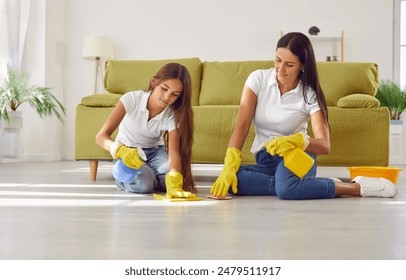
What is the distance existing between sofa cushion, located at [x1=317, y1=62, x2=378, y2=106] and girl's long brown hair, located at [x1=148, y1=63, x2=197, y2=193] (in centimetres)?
139

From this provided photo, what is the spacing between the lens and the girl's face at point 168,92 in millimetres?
2447

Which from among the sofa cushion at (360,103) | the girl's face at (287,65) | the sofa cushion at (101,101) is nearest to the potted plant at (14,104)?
the sofa cushion at (101,101)

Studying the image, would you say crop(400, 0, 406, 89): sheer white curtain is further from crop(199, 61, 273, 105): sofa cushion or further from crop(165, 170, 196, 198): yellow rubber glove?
crop(165, 170, 196, 198): yellow rubber glove

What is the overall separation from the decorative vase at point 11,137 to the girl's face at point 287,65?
2918 millimetres

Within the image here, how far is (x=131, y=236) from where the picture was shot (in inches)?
58.9

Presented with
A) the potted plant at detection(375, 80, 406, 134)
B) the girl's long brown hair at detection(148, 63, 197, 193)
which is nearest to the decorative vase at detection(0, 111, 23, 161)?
the girl's long brown hair at detection(148, 63, 197, 193)

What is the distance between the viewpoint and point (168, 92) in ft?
8.04

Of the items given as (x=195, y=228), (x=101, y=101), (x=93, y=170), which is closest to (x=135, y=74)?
(x=101, y=101)

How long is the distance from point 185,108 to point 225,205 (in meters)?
0.50

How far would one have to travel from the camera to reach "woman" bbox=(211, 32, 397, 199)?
2.42m

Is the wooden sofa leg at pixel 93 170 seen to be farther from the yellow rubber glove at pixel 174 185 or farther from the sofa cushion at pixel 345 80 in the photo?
the sofa cushion at pixel 345 80

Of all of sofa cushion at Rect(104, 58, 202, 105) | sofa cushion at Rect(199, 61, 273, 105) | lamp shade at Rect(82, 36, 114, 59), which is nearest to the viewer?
sofa cushion at Rect(199, 61, 273, 105)

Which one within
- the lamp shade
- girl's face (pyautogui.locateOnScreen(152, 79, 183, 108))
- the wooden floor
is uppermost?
the lamp shade

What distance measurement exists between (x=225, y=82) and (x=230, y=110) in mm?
578
